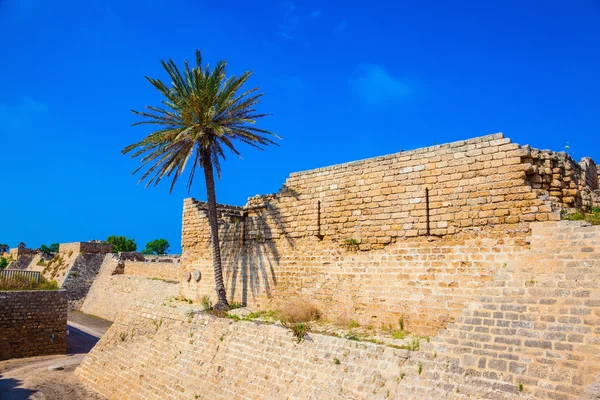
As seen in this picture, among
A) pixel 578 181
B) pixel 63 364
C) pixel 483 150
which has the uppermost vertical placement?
pixel 483 150

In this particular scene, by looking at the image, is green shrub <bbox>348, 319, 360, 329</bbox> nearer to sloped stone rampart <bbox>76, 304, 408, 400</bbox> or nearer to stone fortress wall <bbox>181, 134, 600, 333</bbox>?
stone fortress wall <bbox>181, 134, 600, 333</bbox>

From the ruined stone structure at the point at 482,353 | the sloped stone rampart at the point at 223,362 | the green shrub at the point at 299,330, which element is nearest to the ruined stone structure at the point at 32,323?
the sloped stone rampart at the point at 223,362

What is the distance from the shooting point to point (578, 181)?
30.3ft

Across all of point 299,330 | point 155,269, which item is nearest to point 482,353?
point 299,330


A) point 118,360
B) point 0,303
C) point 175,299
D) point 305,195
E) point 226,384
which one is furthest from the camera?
point 0,303

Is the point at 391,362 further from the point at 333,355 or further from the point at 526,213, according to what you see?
the point at 526,213

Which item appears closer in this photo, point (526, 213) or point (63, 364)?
point (526, 213)

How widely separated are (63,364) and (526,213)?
57.8ft

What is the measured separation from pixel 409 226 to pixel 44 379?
43.8ft

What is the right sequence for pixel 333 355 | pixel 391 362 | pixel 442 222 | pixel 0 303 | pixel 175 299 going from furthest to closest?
pixel 0 303
pixel 175 299
pixel 442 222
pixel 333 355
pixel 391 362

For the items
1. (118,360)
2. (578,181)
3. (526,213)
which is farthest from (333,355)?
(118,360)

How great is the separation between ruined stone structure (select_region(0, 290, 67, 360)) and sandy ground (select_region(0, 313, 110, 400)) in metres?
0.66

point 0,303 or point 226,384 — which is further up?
point 0,303

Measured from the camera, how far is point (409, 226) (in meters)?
10.2
